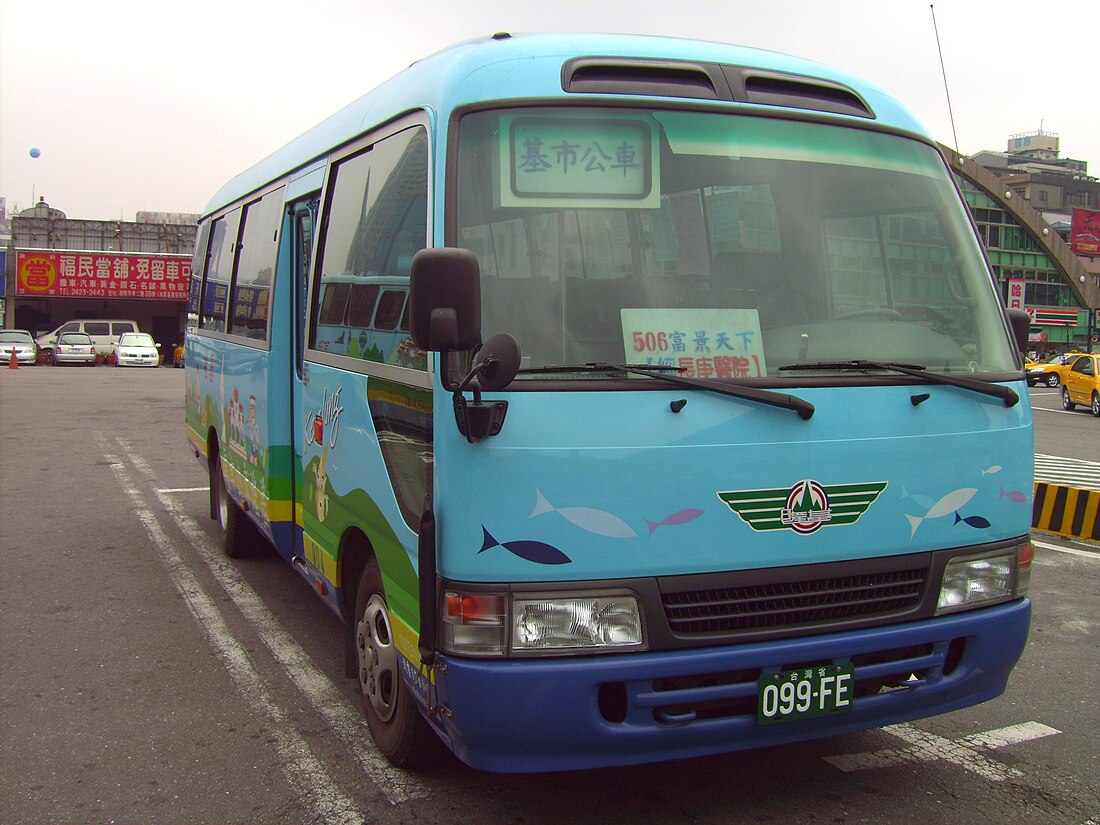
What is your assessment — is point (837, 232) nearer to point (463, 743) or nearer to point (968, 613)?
point (968, 613)

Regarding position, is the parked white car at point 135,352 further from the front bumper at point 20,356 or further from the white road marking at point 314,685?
the white road marking at point 314,685

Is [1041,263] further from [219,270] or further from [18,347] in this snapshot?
[219,270]

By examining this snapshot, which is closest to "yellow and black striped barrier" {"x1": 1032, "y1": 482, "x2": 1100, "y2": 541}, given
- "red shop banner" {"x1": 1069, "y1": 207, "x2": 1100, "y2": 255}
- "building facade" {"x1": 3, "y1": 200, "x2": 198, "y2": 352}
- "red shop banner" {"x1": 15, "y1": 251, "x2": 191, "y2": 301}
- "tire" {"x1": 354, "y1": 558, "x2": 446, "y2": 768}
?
"tire" {"x1": 354, "y1": 558, "x2": 446, "y2": 768}

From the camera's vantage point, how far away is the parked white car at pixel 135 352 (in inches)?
1483

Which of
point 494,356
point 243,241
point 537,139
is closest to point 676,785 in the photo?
point 494,356

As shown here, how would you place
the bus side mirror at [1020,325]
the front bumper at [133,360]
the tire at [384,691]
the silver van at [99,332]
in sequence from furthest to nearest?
the silver van at [99,332], the front bumper at [133,360], the bus side mirror at [1020,325], the tire at [384,691]

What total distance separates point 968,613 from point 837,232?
→ 137 centimetres

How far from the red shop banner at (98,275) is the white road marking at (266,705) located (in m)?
42.5

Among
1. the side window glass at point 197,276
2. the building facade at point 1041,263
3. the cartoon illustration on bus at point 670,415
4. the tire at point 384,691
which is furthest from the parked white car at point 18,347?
the building facade at point 1041,263

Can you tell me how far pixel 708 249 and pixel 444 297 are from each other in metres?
1.00

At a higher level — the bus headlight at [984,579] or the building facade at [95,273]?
the building facade at [95,273]

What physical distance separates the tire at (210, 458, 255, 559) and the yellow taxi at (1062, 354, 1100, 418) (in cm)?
2134

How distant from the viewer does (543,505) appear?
307 centimetres

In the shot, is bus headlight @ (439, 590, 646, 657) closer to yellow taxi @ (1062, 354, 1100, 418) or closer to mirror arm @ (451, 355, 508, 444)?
mirror arm @ (451, 355, 508, 444)
